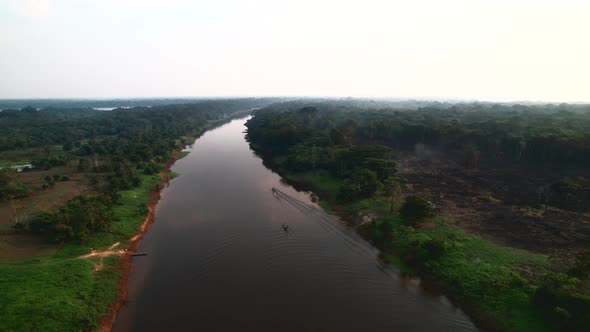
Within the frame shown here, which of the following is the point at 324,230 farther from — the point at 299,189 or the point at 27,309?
the point at 27,309

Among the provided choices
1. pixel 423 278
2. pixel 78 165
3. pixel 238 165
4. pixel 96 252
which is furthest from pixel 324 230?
pixel 78 165

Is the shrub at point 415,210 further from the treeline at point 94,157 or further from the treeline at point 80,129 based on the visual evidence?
the treeline at point 80,129

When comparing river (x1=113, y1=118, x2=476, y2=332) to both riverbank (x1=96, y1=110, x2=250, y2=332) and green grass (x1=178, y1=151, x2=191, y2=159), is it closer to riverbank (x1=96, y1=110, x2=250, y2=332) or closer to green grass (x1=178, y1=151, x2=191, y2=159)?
riverbank (x1=96, y1=110, x2=250, y2=332)

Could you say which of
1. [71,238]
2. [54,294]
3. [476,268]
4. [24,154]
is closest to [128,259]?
[71,238]

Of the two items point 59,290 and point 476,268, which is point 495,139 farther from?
point 59,290

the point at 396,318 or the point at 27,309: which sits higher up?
the point at 27,309
